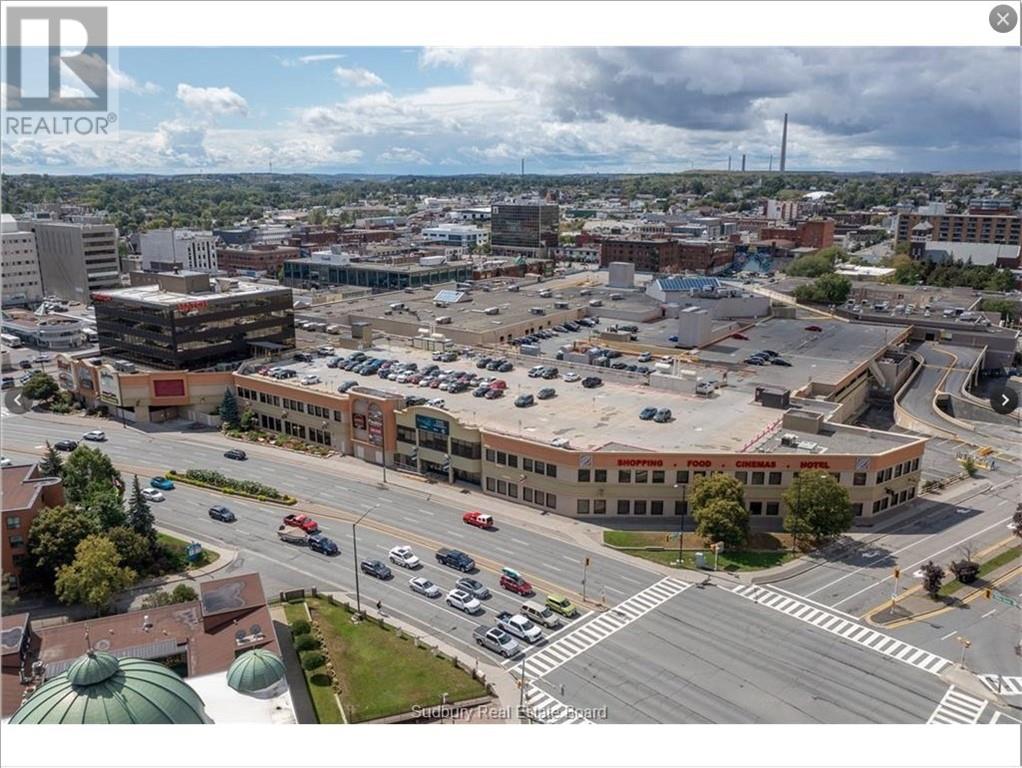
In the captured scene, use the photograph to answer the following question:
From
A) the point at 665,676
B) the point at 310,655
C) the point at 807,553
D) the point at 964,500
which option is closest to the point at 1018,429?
the point at 964,500

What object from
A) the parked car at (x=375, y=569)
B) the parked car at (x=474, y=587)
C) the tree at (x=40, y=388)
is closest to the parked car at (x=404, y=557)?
the parked car at (x=375, y=569)

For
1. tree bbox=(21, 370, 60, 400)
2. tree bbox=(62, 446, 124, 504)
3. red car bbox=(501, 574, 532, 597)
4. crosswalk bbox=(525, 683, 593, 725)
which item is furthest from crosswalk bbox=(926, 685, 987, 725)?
tree bbox=(21, 370, 60, 400)

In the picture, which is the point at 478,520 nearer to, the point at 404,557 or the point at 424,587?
the point at 404,557

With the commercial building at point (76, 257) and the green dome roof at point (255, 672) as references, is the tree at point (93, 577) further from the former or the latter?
the commercial building at point (76, 257)

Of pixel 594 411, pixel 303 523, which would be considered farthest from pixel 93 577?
pixel 594 411

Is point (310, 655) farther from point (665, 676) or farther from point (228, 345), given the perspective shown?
point (228, 345)

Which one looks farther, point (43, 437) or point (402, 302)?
point (402, 302)

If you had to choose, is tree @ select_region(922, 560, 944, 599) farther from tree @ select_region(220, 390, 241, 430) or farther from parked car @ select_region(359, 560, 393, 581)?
tree @ select_region(220, 390, 241, 430)
